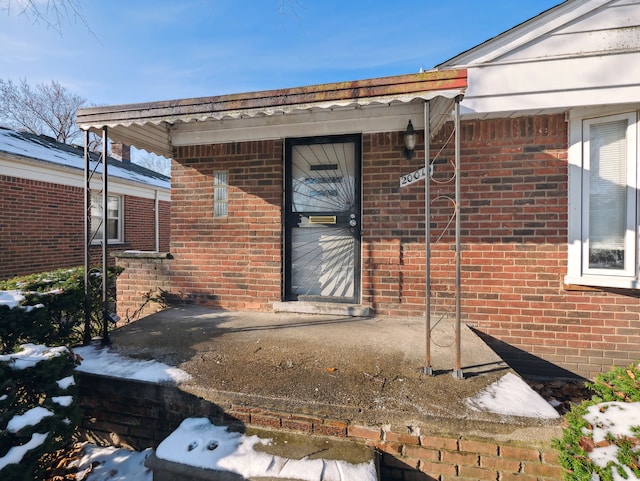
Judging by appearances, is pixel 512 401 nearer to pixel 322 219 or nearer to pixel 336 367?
pixel 336 367

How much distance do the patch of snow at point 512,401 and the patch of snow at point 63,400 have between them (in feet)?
8.73

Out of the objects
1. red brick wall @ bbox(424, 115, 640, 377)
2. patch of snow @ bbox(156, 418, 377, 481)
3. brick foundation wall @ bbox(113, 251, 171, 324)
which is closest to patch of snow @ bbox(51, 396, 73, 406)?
patch of snow @ bbox(156, 418, 377, 481)

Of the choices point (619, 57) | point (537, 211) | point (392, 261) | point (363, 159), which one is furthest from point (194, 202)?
point (619, 57)

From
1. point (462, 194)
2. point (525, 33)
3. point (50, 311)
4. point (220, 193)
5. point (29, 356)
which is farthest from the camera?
point (220, 193)

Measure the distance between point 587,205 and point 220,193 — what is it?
4.53 m

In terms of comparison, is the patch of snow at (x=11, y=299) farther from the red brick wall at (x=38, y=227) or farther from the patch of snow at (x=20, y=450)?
the red brick wall at (x=38, y=227)

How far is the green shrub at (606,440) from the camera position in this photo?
1.41 metres

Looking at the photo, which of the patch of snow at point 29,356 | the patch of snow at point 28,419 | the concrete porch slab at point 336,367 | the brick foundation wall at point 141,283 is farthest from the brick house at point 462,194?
the patch of snow at point 28,419

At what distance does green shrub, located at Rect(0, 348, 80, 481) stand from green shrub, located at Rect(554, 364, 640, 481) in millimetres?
2945

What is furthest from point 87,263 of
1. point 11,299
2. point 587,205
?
point 587,205

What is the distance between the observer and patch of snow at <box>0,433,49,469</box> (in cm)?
166

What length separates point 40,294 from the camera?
2859mm

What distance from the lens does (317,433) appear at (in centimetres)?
202

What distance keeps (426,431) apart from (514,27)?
13.3 feet
